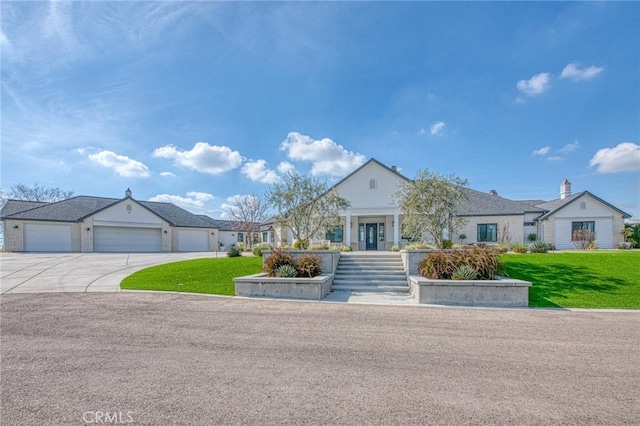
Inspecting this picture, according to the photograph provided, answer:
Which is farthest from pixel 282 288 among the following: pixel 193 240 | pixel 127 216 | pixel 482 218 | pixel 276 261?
pixel 193 240

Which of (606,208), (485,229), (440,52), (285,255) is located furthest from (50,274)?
(606,208)

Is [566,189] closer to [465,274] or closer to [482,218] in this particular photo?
[482,218]

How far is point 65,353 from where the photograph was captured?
15.4 feet

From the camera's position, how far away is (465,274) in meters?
9.31

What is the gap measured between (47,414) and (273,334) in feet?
10.8

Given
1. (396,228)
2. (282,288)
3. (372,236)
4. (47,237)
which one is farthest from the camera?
(47,237)

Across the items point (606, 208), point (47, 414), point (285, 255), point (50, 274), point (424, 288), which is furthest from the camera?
point (606, 208)

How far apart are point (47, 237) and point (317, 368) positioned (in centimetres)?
3395

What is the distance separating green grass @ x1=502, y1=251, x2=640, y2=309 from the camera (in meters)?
8.32

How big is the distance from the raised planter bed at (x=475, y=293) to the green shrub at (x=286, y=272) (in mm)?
4024

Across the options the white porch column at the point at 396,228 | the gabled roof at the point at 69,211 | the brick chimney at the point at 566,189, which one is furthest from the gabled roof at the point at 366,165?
the gabled roof at the point at 69,211

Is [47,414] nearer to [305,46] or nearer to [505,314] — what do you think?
[505,314]

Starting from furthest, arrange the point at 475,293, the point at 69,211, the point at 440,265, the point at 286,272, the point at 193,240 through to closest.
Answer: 1. the point at 193,240
2. the point at 69,211
3. the point at 286,272
4. the point at 440,265
5. the point at 475,293

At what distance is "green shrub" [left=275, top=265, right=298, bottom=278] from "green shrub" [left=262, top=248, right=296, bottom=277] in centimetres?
42
